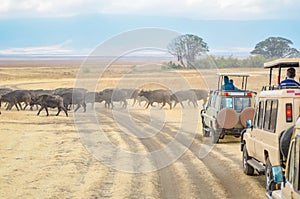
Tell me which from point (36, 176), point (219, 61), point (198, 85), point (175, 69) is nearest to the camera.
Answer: point (36, 176)

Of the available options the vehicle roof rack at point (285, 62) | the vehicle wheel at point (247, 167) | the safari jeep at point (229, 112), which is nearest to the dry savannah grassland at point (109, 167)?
the vehicle wheel at point (247, 167)

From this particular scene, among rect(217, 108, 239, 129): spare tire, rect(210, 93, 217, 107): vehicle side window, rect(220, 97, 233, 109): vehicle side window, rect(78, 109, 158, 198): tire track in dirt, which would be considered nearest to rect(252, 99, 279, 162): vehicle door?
rect(78, 109, 158, 198): tire track in dirt

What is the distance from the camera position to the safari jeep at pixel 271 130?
1071 cm

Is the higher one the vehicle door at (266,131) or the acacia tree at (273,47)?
the acacia tree at (273,47)

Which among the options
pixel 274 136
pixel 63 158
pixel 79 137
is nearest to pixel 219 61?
pixel 79 137

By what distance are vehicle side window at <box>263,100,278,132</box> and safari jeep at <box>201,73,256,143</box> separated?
297 inches

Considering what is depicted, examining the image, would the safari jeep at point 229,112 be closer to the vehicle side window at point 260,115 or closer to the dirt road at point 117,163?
the dirt road at point 117,163

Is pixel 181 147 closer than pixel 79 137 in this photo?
Yes

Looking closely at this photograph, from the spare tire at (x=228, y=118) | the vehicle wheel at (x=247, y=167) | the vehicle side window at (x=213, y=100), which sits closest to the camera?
the vehicle wheel at (x=247, y=167)

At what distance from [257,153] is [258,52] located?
3457 inches

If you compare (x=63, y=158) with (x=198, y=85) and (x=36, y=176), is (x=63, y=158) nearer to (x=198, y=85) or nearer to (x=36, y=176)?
(x=36, y=176)

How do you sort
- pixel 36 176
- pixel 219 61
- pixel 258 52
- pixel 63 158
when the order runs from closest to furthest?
pixel 36 176 → pixel 63 158 → pixel 219 61 → pixel 258 52

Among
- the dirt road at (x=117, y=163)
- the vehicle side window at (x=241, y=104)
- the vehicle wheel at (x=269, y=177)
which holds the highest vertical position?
the vehicle side window at (x=241, y=104)

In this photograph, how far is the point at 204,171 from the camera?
15.1m
